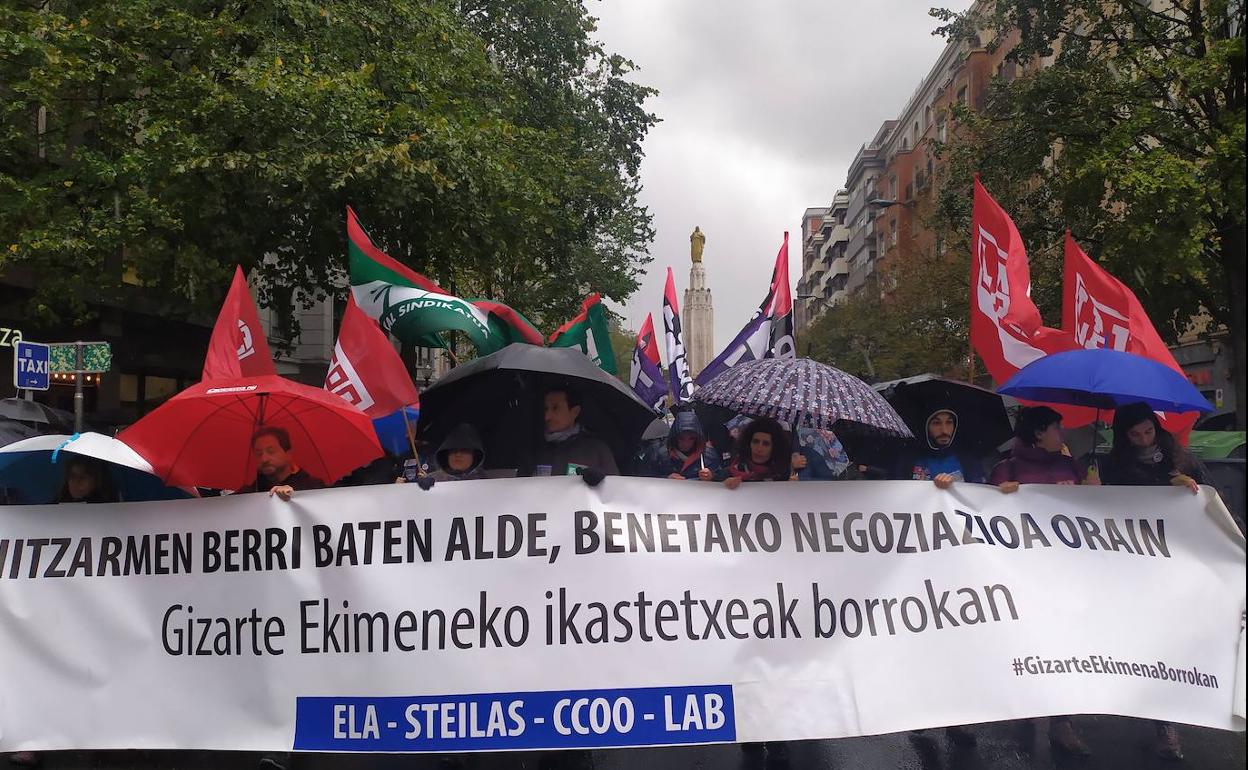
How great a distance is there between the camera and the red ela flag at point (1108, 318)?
236 inches

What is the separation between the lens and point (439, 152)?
13.6 meters

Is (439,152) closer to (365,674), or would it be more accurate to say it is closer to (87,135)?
(87,135)

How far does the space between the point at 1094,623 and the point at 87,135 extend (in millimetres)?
13200

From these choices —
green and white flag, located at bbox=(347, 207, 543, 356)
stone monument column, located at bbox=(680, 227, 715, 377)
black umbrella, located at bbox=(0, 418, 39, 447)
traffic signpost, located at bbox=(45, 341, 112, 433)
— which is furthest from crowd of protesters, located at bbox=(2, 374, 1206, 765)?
stone monument column, located at bbox=(680, 227, 715, 377)

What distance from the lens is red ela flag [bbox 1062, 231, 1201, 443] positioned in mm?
5984

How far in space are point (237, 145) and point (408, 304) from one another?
22.5 ft

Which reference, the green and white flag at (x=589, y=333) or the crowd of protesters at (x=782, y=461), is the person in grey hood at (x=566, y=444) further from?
the green and white flag at (x=589, y=333)

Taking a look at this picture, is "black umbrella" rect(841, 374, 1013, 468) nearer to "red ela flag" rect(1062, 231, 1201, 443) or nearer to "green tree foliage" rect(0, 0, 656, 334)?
"red ela flag" rect(1062, 231, 1201, 443)

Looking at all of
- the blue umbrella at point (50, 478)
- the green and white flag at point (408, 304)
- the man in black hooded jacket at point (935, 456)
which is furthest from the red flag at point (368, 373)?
the man in black hooded jacket at point (935, 456)

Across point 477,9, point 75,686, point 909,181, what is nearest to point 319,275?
point 477,9

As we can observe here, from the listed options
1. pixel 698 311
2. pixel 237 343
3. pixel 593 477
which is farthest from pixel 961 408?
pixel 698 311

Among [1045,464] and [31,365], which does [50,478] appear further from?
[31,365]

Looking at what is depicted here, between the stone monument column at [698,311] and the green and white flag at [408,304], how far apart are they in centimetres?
4127

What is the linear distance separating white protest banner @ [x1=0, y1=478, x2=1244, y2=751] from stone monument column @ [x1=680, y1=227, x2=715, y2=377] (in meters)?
43.9
